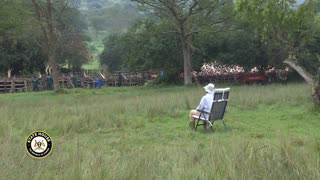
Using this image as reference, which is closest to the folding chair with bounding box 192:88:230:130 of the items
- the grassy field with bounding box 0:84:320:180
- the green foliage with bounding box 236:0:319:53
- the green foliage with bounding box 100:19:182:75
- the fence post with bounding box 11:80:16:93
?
the grassy field with bounding box 0:84:320:180

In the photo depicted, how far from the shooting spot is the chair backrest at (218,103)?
9.62 m

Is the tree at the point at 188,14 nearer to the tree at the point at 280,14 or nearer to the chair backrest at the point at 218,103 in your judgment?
the tree at the point at 280,14

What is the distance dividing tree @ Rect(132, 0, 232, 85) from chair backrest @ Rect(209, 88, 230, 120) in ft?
70.6

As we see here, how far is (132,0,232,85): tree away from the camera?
→ 3110 centimetres

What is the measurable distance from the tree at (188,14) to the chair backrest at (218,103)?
2151 centimetres

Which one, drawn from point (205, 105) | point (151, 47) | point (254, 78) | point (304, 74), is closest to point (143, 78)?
point (151, 47)

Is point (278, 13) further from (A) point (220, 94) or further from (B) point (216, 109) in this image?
(B) point (216, 109)

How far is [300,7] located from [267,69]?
2391 cm

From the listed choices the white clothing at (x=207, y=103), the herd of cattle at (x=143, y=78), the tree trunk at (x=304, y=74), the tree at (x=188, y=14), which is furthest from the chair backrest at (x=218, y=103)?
the herd of cattle at (x=143, y=78)

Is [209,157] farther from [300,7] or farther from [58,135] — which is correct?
[300,7]

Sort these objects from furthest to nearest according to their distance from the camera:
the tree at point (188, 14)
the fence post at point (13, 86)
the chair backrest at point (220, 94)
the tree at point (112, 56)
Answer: the tree at point (112, 56)
the fence post at point (13, 86)
the tree at point (188, 14)
the chair backrest at point (220, 94)

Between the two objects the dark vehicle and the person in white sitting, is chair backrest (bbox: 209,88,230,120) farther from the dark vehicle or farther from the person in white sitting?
the dark vehicle

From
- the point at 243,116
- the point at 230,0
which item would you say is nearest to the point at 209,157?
the point at 243,116

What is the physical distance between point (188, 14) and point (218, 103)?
901 inches
